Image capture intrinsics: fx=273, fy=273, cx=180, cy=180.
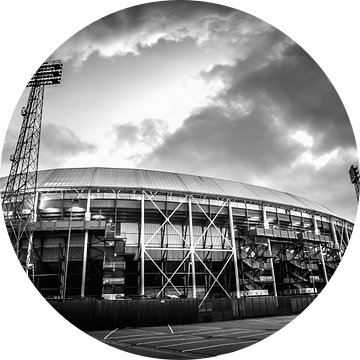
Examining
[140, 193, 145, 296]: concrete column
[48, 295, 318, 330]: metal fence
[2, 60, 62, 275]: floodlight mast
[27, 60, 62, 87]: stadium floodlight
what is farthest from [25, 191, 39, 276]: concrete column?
[27, 60, 62, 87]: stadium floodlight

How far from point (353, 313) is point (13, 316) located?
12.1 ft

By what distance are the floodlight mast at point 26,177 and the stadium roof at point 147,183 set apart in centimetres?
189

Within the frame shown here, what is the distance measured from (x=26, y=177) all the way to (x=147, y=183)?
14.0 meters

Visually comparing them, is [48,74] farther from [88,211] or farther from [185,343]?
[185,343]

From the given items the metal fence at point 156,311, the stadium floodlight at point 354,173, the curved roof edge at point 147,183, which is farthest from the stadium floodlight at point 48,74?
the stadium floodlight at point 354,173

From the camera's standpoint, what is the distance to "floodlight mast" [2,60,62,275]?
99.6 feet

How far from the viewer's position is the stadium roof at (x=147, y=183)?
3238cm

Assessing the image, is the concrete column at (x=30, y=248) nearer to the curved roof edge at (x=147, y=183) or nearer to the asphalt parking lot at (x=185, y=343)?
the curved roof edge at (x=147, y=183)

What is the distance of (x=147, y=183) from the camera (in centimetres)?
3419

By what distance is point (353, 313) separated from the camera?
2.98 meters

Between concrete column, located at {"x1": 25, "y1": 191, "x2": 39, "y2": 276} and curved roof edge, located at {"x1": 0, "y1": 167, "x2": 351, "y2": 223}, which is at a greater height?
curved roof edge, located at {"x1": 0, "y1": 167, "x2": 351, "y2": 223}

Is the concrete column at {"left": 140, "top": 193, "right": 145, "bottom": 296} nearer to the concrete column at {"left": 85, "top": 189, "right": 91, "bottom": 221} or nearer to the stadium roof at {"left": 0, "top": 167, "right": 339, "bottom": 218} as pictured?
the stadium roof at {"left": 0, "top": 167, "right": 339, "bottom": 218}

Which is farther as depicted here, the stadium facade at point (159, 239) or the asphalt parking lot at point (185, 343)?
the stadium facade at point (159, 239)

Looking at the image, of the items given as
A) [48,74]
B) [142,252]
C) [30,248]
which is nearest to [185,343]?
[142,252]
